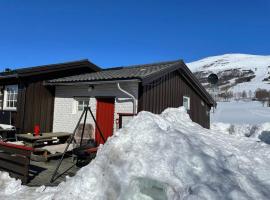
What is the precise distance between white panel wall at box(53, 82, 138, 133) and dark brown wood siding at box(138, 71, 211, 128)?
522 millimetres

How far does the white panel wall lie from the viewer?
451 inches

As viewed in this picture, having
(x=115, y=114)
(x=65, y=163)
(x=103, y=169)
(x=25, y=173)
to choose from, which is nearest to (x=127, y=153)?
(x=103, y=169)

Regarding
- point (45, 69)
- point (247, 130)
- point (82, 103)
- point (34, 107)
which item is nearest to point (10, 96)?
point (34, 107)

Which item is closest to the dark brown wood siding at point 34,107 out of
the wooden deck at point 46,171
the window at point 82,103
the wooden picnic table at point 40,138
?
the window at point 82,103

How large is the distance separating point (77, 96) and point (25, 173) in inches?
248

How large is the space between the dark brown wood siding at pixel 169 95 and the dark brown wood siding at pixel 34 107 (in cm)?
517

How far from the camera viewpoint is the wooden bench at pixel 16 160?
736 cm

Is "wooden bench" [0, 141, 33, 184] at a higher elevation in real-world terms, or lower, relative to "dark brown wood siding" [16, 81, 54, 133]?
lower

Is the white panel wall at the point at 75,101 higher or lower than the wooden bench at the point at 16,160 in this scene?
higher

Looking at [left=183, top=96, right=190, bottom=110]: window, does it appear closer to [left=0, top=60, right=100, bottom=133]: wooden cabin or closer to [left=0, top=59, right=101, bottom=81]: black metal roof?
[left=0, top=59, right=101, bottom=81]: black metal roof

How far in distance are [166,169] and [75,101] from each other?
918 centimetres

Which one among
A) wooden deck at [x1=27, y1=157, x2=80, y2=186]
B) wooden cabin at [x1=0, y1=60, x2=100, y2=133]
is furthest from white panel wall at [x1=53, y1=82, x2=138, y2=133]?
wooden deck at [x1=27, y1=157, x2=80, y2=186]

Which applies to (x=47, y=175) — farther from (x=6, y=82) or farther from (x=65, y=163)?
(x=6, y=82)

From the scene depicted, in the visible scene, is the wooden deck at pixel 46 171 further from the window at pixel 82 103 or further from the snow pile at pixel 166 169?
the window at pixel 82 103
